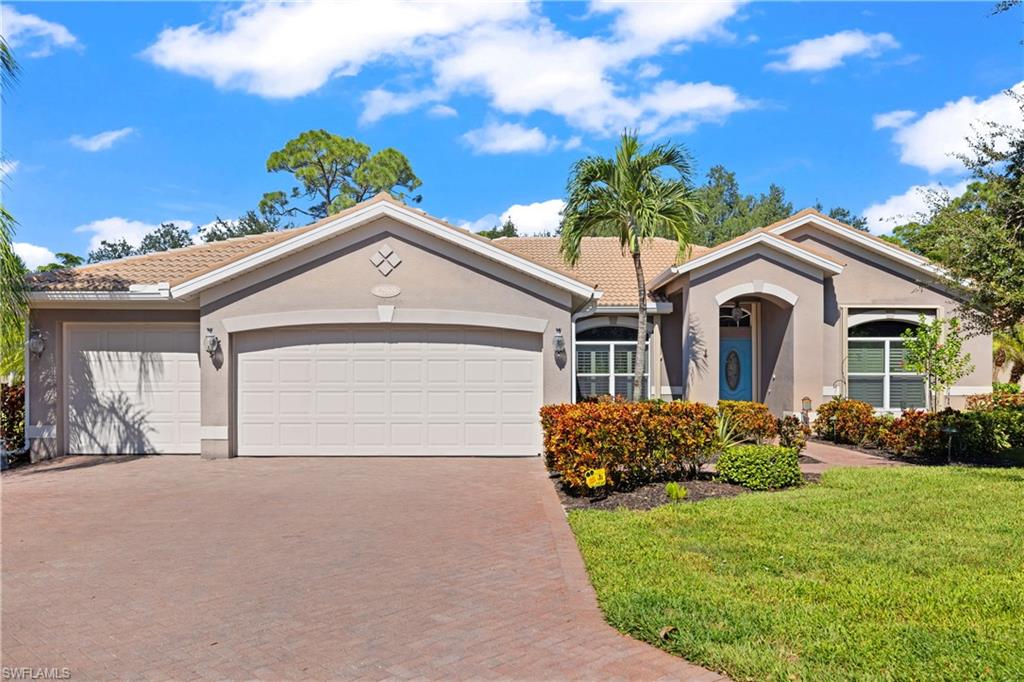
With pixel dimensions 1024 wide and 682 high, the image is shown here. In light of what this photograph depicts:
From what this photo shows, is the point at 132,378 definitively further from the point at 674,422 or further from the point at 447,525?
the point at 674,422

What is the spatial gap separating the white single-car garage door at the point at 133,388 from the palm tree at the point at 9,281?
973 mm

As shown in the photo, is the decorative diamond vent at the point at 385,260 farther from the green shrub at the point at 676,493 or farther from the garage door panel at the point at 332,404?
the green shrub at the point at 676,493

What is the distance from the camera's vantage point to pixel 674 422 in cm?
1054

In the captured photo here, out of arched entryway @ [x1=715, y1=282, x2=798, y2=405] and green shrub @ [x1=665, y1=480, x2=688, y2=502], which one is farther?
arched entryway @ [x1=715, y1=282, x2=798, y2=405]

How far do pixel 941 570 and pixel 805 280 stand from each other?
12.1 metres

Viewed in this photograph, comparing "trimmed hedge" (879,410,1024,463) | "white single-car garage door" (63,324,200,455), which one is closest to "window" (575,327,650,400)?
"trimmed hedge" (879,410,1024,463)

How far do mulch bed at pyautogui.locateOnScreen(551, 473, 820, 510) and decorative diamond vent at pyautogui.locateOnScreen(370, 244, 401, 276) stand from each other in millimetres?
5376

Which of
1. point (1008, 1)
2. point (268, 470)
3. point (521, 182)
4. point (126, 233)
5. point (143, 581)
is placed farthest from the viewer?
point (126, 233)

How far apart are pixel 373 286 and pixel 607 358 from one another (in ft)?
24.7

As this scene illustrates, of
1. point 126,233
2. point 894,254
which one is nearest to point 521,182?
point 894,254

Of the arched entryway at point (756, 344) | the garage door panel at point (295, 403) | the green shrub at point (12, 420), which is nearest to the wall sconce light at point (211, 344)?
the garage door panel at point (295, 403)

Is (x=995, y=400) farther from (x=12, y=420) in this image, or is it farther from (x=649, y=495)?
(x=12, y=420)

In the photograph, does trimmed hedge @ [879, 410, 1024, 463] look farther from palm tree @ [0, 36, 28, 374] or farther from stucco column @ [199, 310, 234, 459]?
palm tree @ [0, 36, 28, 374]

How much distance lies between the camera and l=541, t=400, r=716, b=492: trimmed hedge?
9.81 meters
